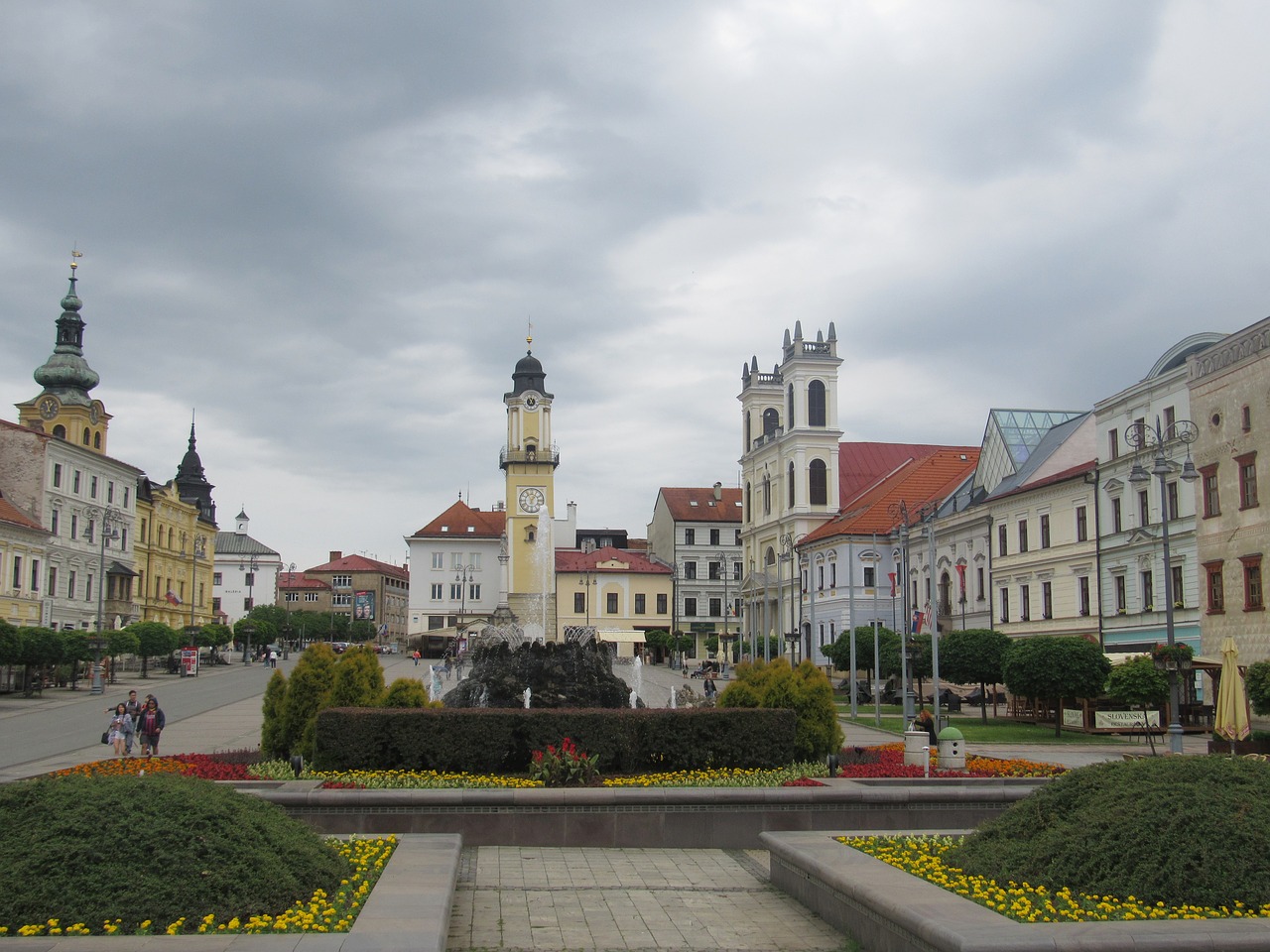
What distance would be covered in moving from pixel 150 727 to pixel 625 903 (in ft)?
Answer: 53.1

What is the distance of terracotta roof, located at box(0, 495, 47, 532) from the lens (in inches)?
2372

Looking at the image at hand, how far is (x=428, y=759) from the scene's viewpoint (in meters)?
17.3

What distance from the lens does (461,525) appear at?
12550 centimetres

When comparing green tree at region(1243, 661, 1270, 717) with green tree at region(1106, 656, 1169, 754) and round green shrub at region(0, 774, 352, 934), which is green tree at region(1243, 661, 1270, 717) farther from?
round green shrub at region(0, 774, 352, 934)

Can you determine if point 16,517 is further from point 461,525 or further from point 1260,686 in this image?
point 461,525

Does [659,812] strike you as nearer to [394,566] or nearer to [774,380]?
[774,380]

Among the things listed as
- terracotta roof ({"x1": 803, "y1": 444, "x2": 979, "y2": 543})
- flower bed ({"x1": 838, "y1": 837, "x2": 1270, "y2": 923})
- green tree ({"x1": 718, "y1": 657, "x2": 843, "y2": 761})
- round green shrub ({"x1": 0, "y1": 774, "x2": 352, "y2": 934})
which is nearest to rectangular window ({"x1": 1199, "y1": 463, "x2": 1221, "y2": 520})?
green tree ({"x1": 718, "y1": 657, "x2": 843, "y2": 761})

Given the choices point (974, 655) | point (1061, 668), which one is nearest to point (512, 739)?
point (1061, 668)

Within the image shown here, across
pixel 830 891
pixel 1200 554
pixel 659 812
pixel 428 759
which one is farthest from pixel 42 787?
pixel 1200 554

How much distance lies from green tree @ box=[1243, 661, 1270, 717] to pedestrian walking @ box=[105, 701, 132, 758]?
23.0 meters

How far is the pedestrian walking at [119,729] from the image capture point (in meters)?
24.1

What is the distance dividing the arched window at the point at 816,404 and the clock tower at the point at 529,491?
25.6 m

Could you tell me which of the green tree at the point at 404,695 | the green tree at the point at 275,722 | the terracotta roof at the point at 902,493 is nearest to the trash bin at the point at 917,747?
the green tree at the point at 404,695

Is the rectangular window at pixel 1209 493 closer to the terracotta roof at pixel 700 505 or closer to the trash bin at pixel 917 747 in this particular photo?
the trash bin at pixel 917 747
